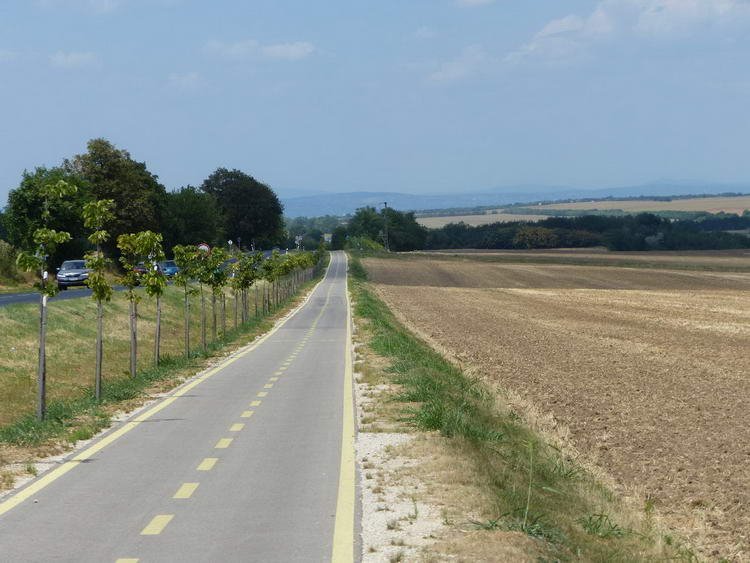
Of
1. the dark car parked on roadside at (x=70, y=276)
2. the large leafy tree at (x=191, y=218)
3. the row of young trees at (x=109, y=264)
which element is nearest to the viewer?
the row of young trees at (x=109, y=264)

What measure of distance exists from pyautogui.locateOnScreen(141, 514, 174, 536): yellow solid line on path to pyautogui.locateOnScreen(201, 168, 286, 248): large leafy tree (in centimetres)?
13913

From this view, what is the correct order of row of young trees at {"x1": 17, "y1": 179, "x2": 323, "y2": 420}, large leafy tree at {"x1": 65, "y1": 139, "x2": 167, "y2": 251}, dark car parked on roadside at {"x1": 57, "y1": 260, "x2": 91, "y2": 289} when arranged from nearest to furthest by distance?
row of young trees at {"x1": 17, "y1": 179, "x2": 323, "y2": 420} < dark car parked on roadside at {"x1": 57, "y1": 260, "x2": 91, "y2": 289} < large leafy tree at {"x1": 65, "y1": 139, "x2": 167, "y2": 251}

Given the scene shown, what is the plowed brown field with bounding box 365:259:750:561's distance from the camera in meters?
14.1

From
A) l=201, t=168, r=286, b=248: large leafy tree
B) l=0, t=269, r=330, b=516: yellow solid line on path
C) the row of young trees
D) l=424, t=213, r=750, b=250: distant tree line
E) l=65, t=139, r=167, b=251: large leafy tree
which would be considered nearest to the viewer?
l=0, t=269, r=330, b=516: yellow solid line on path

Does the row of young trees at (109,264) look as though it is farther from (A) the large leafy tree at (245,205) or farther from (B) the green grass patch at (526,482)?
(A) the large leafy tree at (245,205)

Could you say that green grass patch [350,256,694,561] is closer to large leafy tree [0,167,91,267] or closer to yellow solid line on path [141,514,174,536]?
yellow solid line on path [141,514,174,536]

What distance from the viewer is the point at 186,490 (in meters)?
11.4

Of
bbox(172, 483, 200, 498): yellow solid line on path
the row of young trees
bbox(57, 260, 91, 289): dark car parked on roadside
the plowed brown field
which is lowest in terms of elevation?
the plowed brown field

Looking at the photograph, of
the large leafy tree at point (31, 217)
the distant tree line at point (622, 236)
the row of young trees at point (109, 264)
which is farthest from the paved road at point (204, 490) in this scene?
the distant tree line at point (622, 236)

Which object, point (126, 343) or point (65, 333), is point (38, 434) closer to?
point (65, 333)

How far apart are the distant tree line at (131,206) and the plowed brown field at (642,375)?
17.7 metres

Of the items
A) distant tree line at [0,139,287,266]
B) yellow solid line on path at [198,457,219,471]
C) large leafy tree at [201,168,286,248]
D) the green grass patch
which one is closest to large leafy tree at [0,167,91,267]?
distant tree line at [0,139,287,266]

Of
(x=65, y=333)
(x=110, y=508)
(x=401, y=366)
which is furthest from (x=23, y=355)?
(x=110, y=508)

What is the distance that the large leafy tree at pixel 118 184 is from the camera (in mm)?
85625
